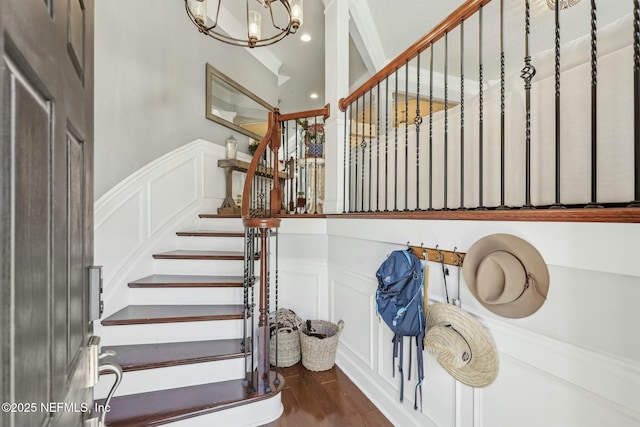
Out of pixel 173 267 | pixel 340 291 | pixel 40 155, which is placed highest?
pixel 40 155

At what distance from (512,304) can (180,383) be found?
1.83 m

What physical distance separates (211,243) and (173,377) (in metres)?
1.34

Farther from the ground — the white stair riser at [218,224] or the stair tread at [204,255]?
the white stair riser at [218,224]

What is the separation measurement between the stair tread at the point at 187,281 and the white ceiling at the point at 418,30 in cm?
274

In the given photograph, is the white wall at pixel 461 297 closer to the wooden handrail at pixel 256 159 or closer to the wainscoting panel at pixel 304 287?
the wainscoting panel at pixel 304 287

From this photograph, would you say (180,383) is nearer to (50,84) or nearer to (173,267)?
(173,267)

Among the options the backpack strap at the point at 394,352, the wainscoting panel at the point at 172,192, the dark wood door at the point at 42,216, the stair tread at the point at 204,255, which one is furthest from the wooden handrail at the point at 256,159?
the dark wood door at the point at 42,216

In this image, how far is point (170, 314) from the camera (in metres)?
2.10

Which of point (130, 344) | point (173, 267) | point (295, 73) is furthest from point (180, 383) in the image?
point (295, 73)

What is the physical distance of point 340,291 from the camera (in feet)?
8.23

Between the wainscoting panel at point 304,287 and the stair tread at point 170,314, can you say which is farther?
the wainscoting panel at point 304,287

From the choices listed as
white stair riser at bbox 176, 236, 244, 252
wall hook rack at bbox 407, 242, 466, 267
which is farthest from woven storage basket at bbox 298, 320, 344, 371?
wall hook rack at bbox 407, 242, 466, 267

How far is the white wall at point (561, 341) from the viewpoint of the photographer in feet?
2.69

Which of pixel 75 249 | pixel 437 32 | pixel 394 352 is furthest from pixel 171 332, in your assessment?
pixel 437 32
